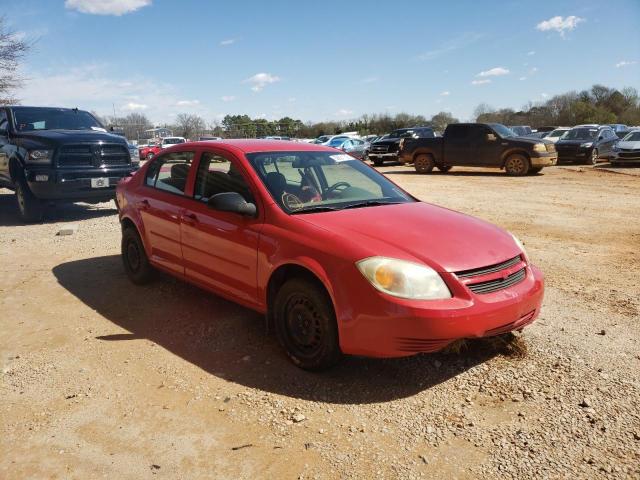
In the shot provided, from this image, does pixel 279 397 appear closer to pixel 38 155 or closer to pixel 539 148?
pixel 38 155

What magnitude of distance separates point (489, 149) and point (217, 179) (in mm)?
15185

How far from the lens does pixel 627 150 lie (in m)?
19.6

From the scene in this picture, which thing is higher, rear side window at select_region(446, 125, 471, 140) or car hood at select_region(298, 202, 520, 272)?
rear side window at select_region(446, 125, 471, 140)

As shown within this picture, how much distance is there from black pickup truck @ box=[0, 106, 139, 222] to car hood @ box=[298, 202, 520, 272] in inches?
A: 277

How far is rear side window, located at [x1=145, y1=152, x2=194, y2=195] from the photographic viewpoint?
4.59 meters

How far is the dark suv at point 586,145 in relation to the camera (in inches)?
838

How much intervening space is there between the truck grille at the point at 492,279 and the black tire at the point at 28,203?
8.81 meters

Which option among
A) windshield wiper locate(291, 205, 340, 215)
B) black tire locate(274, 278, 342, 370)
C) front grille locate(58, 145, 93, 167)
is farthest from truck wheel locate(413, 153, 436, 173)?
black tire locate(274, 278, 342, 370)

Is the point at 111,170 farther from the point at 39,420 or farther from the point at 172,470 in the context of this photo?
the point at 172,470

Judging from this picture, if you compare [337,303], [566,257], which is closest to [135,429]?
[337,303]

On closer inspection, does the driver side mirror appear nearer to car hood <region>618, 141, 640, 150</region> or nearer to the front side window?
the front side window

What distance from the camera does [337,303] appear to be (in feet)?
10.2

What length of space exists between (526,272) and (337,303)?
1.41 meters

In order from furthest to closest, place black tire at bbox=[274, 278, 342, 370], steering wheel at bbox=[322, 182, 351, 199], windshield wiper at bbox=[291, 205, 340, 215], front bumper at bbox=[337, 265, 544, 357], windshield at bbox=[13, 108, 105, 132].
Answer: windshield at bbox=[13, 108, 105, 132] → steering wheel at bbox=[322, 182, 351, 199] → windshield wiper at bbox=[291, 205, 340, 215] → black tire at bbox=[274, 278, 342, 370] → front bumper at bbox=[337, 265, 544, 357]
